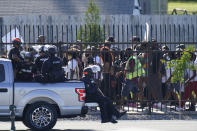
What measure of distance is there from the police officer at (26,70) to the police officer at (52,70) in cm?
80

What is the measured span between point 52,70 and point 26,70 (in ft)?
5.90

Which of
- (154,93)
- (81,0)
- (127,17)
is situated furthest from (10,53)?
(81,0)

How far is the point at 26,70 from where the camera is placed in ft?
53.9

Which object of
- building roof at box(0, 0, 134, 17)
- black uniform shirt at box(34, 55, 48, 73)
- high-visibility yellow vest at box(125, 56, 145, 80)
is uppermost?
building roof at box(0, 0, 134, 17)

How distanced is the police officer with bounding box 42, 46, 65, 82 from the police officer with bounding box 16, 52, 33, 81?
0.80 m

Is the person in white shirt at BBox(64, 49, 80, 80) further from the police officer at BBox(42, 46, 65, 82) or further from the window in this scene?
the window

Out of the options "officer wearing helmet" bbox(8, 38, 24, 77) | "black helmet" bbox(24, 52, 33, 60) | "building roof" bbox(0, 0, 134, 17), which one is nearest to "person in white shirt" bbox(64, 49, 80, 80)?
"black helmet" bbox(24, 52, 33, 60)

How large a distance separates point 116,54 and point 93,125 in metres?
2.92

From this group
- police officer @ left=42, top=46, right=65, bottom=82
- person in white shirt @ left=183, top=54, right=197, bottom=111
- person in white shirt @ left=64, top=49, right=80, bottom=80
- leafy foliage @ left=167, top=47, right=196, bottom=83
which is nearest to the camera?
police officer @ left=42, top=46, right=65, bottom=82

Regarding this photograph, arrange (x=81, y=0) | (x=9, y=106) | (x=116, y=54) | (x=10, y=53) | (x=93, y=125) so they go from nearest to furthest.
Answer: (x=9, y=106) → (x=93, y=125) → (x=10, y=53) → (x=116, y=54) → (x=81, y=0)

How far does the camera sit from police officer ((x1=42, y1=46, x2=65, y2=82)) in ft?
47.7

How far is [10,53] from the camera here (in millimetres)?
16938

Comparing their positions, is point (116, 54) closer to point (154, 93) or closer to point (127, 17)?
point (154, 93)

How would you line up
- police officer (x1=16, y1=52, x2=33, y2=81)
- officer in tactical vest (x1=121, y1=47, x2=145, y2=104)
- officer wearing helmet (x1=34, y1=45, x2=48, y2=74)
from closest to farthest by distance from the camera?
1. police officer (x1=16, y1=52, x2=33, y2=81)
2. officer wearing helmet (x1=34, y1=45, x2=48, y2=74)
3. officer in tactical vest (x1=121, y1=47, x2=145, y2=104)
